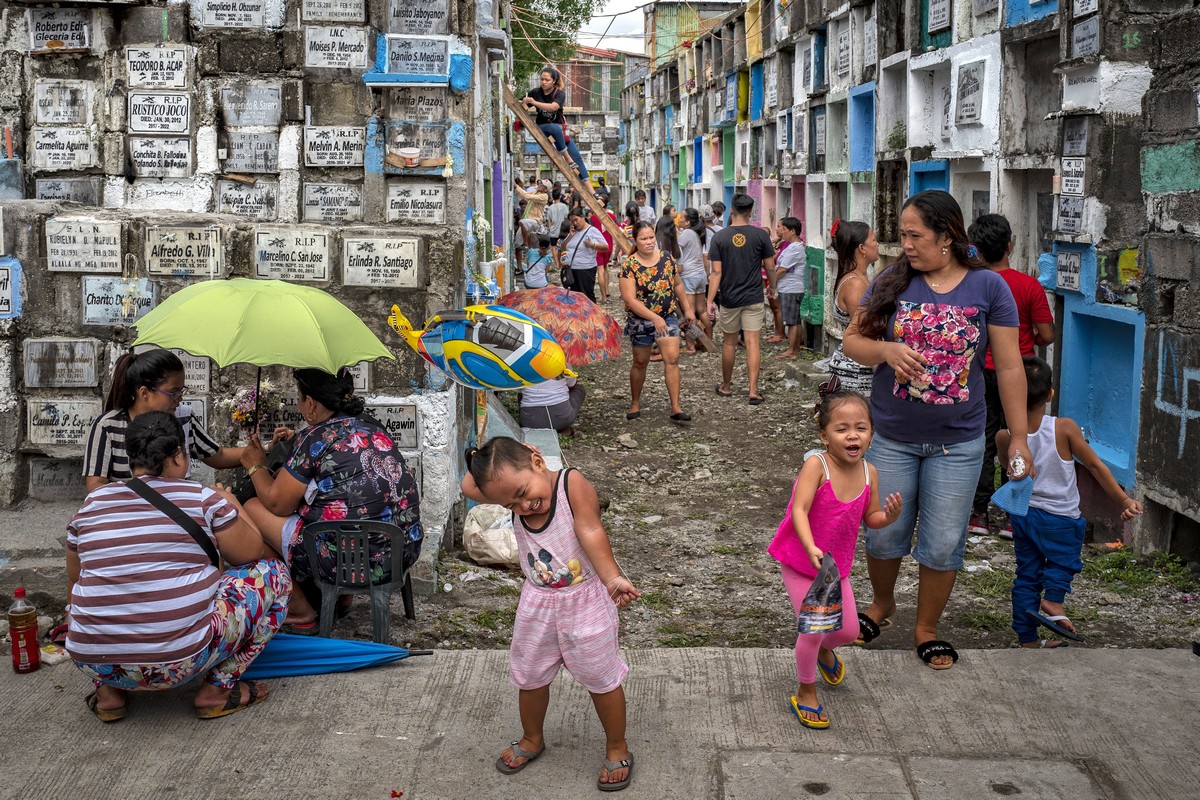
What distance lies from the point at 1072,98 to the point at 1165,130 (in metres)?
1.28

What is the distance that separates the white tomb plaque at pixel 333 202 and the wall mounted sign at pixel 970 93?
19.3ft

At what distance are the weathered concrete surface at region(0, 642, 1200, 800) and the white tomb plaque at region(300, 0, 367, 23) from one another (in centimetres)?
308

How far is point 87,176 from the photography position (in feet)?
19.6

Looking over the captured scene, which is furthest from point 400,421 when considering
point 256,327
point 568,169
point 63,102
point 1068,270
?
point 568,169

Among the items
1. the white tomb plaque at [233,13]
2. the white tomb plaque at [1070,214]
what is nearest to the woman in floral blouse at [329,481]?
the white tomb plaque at [233,13]

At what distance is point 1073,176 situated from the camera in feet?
24.6

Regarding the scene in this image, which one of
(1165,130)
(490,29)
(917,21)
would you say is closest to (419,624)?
(490,29)

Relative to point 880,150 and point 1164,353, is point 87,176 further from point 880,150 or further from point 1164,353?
point 880,150

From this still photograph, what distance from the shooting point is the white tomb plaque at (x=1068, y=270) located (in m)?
7.55

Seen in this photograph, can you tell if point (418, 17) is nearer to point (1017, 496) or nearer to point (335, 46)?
point (335, 46)

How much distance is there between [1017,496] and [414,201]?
312cm

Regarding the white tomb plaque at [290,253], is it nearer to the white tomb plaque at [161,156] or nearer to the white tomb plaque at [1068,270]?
the white tomb plaque at [161,156]

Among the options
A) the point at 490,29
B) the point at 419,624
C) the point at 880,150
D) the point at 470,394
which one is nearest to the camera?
the point at 419,624

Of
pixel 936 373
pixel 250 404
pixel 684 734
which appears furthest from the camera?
pixel 250 404
